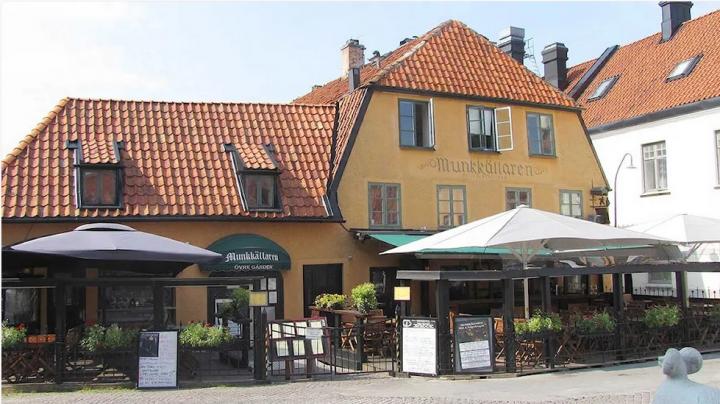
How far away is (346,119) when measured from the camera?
2142 cm

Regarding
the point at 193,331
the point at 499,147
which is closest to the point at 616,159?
the point at 499,147

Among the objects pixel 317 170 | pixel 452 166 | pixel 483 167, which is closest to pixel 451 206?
pixel 452 166

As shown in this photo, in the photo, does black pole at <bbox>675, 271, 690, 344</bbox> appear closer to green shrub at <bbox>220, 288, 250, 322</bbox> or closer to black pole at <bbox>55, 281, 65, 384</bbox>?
green shrub at <bbox>220, 288, 250, 322</bbox>

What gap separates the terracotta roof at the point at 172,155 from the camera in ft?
57.5

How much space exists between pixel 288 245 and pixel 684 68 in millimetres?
17323

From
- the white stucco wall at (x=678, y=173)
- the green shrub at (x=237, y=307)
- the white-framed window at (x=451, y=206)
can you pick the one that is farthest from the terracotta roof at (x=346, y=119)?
the white stucco wall at (x=678, y=173)

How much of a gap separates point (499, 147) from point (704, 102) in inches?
319

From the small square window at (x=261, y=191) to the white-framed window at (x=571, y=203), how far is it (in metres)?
9.58

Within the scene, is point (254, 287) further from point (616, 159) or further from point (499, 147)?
point (616, 159)

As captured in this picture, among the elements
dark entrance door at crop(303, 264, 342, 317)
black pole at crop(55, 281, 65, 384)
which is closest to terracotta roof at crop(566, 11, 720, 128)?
dark entrance door at crop(303, 264, 342, 317)

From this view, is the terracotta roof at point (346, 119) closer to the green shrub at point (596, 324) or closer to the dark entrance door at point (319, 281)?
the dark entrance door at point (319, 281)

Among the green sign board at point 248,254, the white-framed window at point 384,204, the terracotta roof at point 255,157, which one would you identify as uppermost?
the terracotta roof at point 255,157

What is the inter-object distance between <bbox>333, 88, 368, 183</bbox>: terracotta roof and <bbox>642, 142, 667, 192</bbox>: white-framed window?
12494mm

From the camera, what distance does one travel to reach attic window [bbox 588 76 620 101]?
31.6 meters
